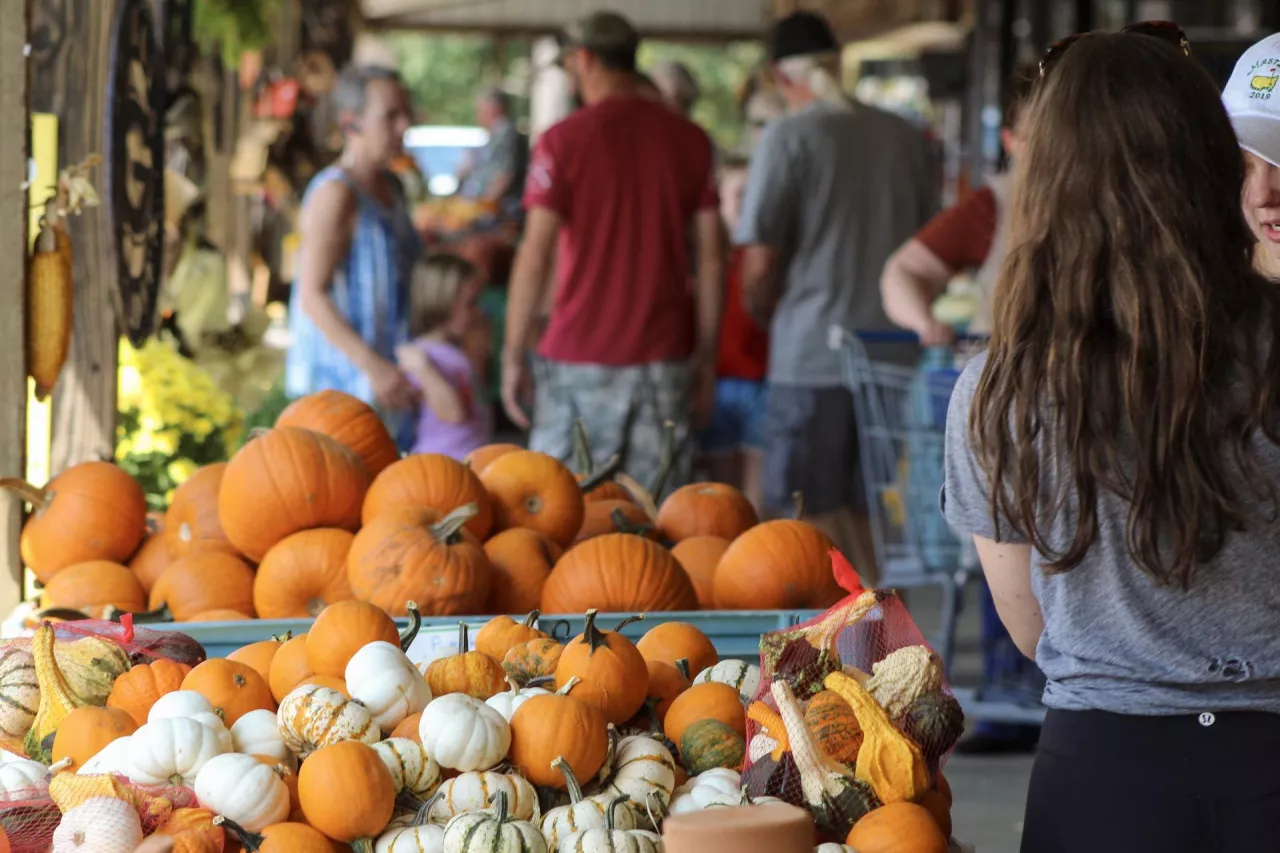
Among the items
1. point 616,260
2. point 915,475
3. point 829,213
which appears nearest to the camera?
point 915,475

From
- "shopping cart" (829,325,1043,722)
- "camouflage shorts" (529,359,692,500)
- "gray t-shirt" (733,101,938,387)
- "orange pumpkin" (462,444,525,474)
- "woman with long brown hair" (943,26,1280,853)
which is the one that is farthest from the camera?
"gray t-shirt" (733,101,938,387)

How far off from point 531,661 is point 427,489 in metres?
0.71

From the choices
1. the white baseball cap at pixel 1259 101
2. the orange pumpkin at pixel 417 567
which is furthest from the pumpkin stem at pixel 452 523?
the white baseball cap at pixel 1259 101

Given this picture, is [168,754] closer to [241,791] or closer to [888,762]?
[241,791]

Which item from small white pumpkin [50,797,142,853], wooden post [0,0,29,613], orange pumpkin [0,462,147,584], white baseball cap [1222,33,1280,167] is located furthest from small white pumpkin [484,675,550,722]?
white baseball cap [1222,33,1280,167]

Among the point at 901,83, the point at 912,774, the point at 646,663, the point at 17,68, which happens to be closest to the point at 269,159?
the point at 17,68

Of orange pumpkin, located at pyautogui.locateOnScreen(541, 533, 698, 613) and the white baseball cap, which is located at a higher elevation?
the white baseball cap

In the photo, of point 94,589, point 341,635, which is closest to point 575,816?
point 341,635

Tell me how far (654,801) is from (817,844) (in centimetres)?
25

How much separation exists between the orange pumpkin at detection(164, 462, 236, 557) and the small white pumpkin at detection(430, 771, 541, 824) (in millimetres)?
1243

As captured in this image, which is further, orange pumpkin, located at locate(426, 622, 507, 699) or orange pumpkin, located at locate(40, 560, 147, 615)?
orange pumpkin, located at locate(40, 560, 147, 615)

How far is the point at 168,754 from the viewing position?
6.75 feet

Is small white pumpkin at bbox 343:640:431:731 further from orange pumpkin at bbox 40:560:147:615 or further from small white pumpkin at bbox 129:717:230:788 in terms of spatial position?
orange pumpkin at bbox 40:560:147:615

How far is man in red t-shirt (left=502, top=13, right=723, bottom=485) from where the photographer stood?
543 centimetres
